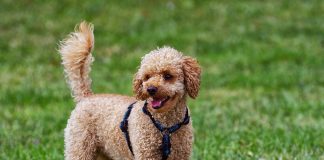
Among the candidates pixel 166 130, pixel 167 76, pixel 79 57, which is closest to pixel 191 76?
pixel 167 76

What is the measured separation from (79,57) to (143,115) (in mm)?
1207

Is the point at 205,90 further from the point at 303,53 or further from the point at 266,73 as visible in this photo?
the point at 303,53

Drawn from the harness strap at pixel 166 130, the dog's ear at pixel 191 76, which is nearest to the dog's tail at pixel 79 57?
the harness strap at pixel 166 130

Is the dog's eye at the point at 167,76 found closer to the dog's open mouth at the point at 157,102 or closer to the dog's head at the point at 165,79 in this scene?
the dog's head at the point at 165,79

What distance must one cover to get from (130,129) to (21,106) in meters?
6.71

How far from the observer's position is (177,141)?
5.64 metres

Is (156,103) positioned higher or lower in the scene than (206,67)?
higher

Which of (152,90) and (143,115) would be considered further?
(143,115)

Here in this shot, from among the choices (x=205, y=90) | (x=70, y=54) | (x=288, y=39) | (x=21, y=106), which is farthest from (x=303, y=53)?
(x=70, y=54)

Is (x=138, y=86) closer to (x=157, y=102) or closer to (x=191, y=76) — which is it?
(x=157, y=102)

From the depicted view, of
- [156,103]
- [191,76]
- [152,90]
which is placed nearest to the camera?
[152,90]

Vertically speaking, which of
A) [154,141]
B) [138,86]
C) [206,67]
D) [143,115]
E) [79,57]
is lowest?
[206,67]

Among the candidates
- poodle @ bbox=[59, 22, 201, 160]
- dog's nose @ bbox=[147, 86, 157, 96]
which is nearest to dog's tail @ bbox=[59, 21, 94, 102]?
poodle @ bbox=[59, 22, 201, 160]

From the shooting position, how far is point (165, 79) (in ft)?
17.7
